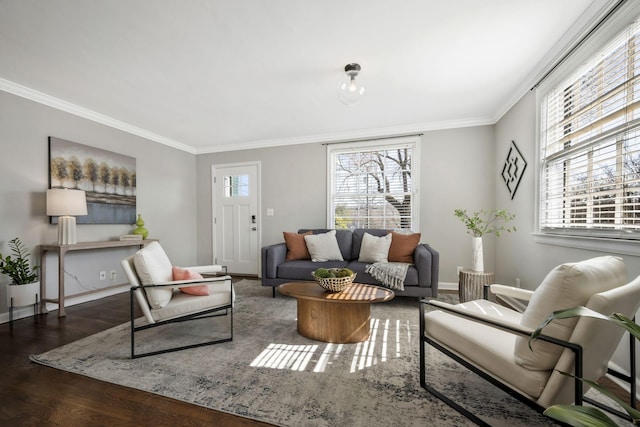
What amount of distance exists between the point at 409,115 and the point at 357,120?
71cm

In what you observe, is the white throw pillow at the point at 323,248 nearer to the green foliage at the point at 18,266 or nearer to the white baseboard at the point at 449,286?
the white baseboard at the point at 449,286

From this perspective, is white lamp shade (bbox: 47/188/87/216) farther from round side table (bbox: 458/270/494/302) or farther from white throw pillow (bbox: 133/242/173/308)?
round side table (bbox: 458/270/494/302)

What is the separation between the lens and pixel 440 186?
13.5ft

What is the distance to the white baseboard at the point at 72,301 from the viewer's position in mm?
2893

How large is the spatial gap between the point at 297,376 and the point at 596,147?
2.65 metres

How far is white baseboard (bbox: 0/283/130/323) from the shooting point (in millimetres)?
2893

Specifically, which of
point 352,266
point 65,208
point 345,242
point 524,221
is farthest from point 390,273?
point 65,208

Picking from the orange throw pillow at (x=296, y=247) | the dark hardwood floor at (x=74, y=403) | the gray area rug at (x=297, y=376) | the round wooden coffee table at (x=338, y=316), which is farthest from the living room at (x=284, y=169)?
the round wooden coffee table at (x=338, y=316)

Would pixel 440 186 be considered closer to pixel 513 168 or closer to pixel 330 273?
pixel 513 168

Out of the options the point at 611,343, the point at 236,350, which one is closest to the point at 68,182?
the point at 236,350

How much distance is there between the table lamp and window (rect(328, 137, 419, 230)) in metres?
3.25

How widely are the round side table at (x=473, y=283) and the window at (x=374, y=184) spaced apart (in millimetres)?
1225

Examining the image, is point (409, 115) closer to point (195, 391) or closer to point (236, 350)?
point (236, 350)

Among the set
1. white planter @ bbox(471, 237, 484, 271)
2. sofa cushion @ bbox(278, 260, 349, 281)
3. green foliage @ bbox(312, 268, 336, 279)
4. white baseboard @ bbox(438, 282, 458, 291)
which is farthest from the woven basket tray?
white baseboard @ bbox(438, 282, 458, 291)
